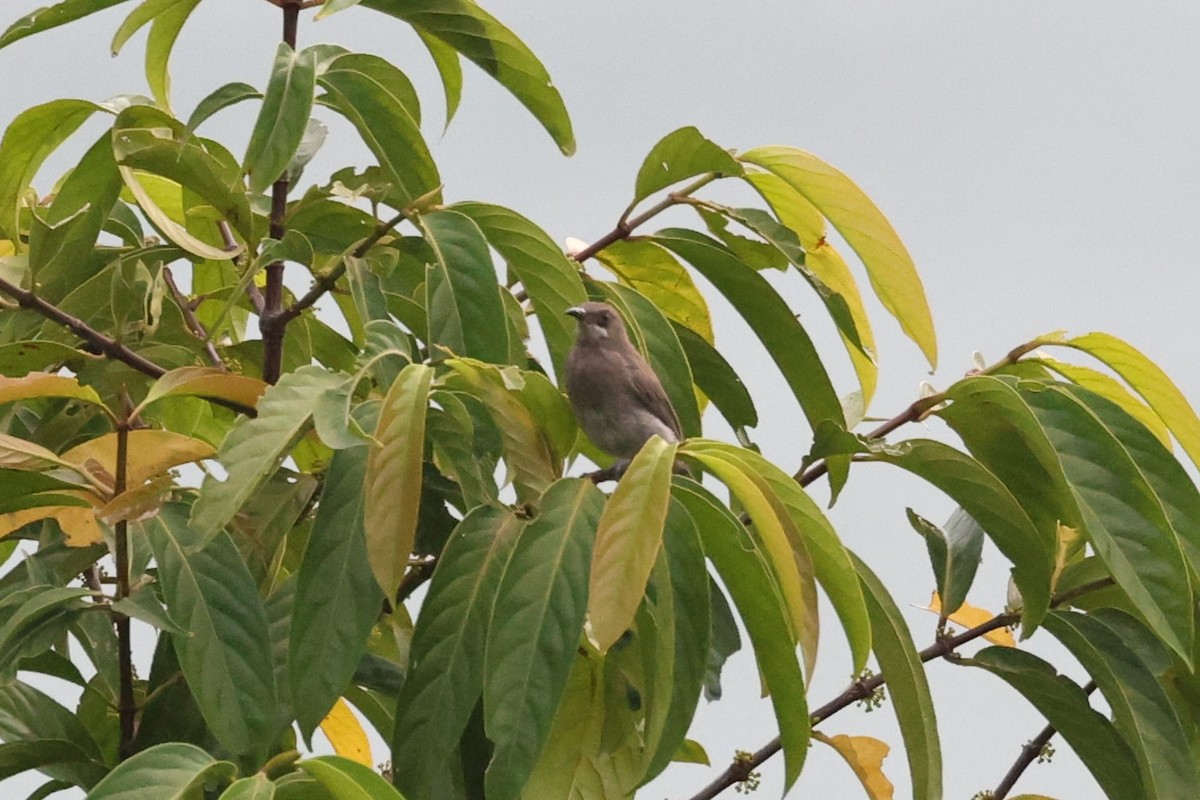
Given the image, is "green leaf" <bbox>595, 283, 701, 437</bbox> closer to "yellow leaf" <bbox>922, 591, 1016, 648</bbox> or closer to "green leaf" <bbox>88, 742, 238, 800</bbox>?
"yellow leaf" <bbox>922, 591, 1016, 648</bbox>

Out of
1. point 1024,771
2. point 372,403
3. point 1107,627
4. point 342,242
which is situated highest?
point 342,242

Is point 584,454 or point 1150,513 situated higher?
point 584,454

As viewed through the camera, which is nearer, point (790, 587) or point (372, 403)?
point (790, 587)

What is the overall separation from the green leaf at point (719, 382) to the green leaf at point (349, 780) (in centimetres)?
132

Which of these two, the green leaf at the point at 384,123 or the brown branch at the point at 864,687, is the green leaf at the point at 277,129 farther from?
the brown branch at the point at 864,687

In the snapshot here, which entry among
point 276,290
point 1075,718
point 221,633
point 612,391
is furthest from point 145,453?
point 612,391

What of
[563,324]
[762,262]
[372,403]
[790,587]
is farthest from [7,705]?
[762,262]

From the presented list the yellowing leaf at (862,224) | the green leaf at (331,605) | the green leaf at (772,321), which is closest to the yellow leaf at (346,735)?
the green leaf at (331,605)

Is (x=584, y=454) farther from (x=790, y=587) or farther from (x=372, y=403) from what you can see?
(x=790, y=587)

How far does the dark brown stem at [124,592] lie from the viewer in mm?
2266

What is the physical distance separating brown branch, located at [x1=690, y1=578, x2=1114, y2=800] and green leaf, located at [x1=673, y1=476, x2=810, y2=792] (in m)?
Answer: 0.55

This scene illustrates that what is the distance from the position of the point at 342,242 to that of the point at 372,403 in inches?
22.8

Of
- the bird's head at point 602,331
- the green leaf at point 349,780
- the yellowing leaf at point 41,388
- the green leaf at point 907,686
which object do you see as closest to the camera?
the green leaf at point 349,780

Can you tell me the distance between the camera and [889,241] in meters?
2.79
